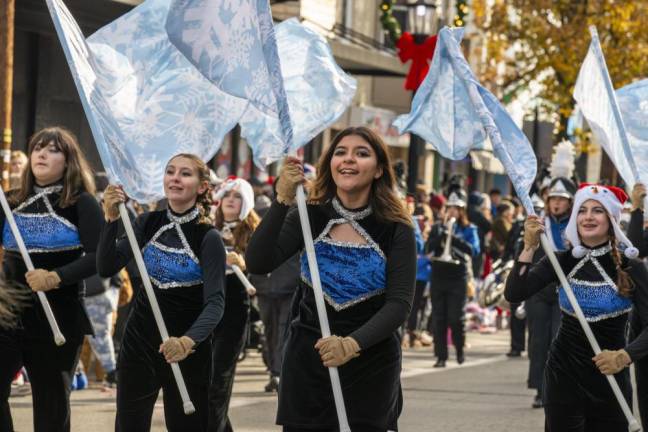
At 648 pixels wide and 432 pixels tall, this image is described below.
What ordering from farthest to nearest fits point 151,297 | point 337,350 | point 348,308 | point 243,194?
1. point 243,194
2. point 151,297
3. point 348,308
4. point 337,350

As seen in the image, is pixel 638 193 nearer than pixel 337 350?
No

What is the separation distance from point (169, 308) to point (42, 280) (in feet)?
2.30

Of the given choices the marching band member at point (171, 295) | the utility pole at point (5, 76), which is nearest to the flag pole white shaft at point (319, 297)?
the marching band member at point (171, 295)

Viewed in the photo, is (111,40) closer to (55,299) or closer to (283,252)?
(55,299)

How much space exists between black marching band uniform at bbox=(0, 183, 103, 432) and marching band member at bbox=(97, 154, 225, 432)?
39 cm

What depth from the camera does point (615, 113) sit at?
29.6 feet

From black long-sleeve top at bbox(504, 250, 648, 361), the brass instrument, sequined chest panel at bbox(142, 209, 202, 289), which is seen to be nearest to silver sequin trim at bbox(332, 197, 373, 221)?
sequined chest panel at bbox(142, 209, 202, 289)

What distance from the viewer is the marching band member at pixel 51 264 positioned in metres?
7.54

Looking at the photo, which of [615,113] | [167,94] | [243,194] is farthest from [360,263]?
[243,194]

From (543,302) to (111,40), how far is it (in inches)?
203

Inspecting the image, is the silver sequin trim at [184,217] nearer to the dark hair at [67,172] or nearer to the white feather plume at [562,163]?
the dark hair at [67,172]

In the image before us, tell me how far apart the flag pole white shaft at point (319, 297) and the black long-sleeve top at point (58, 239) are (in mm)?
2120

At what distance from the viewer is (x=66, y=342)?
7.65m

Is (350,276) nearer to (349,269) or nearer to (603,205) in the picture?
(349,269)
